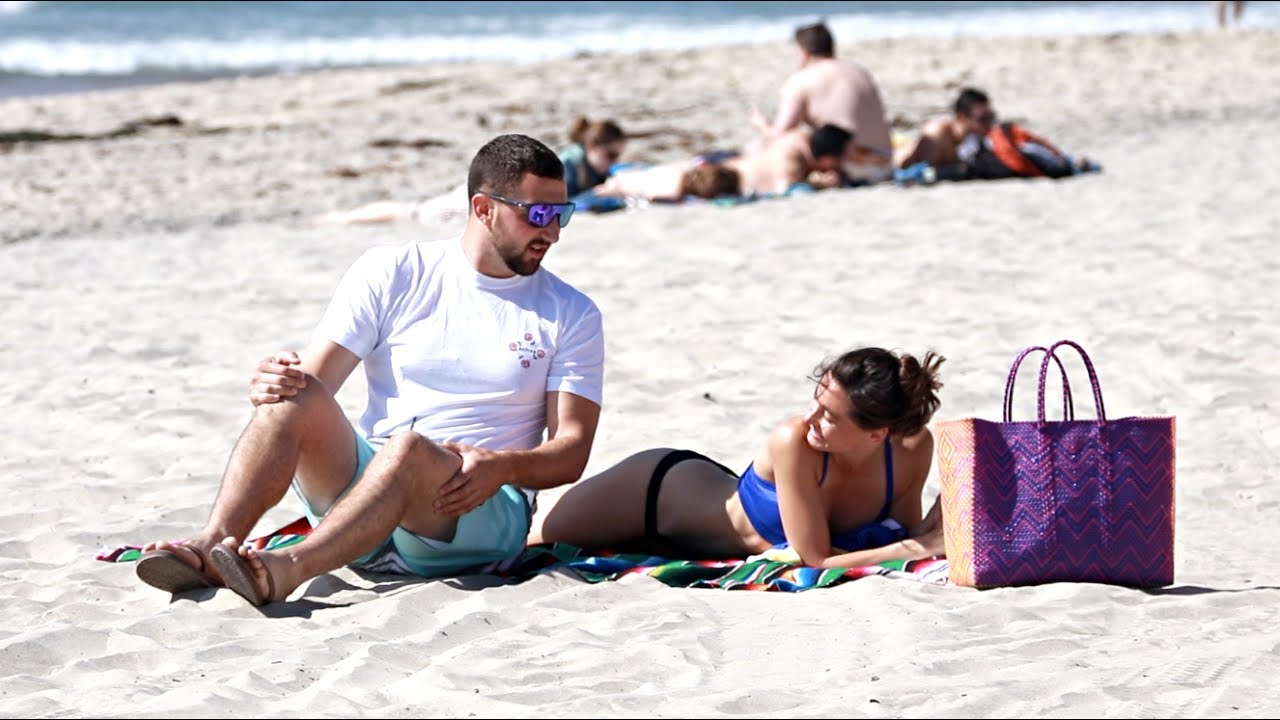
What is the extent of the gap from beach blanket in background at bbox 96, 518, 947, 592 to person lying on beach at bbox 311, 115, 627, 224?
214 inches

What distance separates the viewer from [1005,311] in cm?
660

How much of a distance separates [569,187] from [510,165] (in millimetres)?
5972

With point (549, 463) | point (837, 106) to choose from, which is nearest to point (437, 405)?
point (549, 463)

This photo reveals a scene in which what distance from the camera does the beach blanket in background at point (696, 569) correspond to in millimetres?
3795

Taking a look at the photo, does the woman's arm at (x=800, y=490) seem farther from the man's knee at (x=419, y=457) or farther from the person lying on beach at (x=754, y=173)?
the person lying on beach at (x=754, y=173)

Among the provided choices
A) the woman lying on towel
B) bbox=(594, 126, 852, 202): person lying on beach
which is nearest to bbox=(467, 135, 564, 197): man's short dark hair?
the woman lying on towel

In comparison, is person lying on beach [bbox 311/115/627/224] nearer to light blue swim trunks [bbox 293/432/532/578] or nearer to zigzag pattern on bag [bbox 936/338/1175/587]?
light blue swim trunks [bbox 293/432/532/578]

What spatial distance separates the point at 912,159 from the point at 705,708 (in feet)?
27.2

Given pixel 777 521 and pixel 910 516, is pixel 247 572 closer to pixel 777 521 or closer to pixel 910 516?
pixel 777 521

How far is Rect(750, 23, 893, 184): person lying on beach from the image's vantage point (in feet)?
32.7

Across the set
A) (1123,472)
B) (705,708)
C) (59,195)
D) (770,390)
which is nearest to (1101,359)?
(770,390)

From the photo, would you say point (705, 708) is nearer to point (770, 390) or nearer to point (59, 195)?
point (770, 390)

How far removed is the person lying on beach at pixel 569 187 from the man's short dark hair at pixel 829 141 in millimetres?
1193

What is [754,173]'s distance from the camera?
1016 cm
